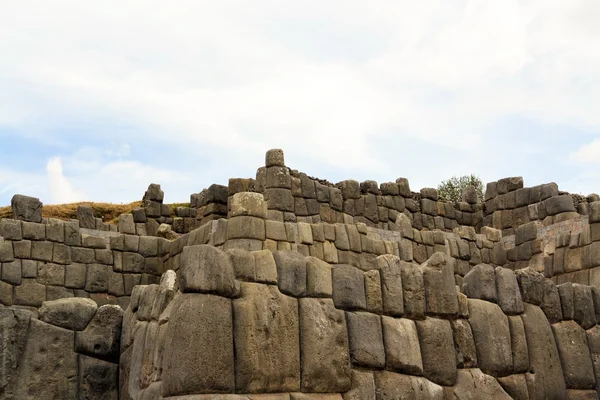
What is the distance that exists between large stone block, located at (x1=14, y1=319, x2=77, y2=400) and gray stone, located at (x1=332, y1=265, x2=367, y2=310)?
2657 mm

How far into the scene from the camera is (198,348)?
22.2 ft

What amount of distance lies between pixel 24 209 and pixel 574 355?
39.9 feet

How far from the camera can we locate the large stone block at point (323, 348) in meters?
7.47

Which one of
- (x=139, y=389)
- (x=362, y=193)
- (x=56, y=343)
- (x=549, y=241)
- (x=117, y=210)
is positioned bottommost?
(x=139, y=389)

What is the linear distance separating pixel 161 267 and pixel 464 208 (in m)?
→ 8.81


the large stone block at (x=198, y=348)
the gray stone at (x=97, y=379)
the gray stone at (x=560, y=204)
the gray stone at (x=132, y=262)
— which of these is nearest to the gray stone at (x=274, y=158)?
the gray stone at (x=132, y=262)

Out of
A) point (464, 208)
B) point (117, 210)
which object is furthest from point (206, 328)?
point (117, 210)

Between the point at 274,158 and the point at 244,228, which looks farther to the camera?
the point at 274,158

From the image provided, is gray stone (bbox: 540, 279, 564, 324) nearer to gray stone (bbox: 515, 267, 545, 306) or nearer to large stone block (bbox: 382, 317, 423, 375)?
gray stone (bbox: 515, 267, 545, 306)

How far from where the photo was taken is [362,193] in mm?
20766

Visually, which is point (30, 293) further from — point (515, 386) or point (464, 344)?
point (515, 386)

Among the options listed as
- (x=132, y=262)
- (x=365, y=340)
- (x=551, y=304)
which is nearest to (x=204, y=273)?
(x=365, y=340)

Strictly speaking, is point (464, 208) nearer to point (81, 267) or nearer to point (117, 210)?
point (81, 267)

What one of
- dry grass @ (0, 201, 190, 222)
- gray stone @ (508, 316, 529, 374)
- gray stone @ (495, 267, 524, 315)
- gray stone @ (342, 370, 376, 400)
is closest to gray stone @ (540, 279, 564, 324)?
gray stone @ (495, 267, 524, 315)
